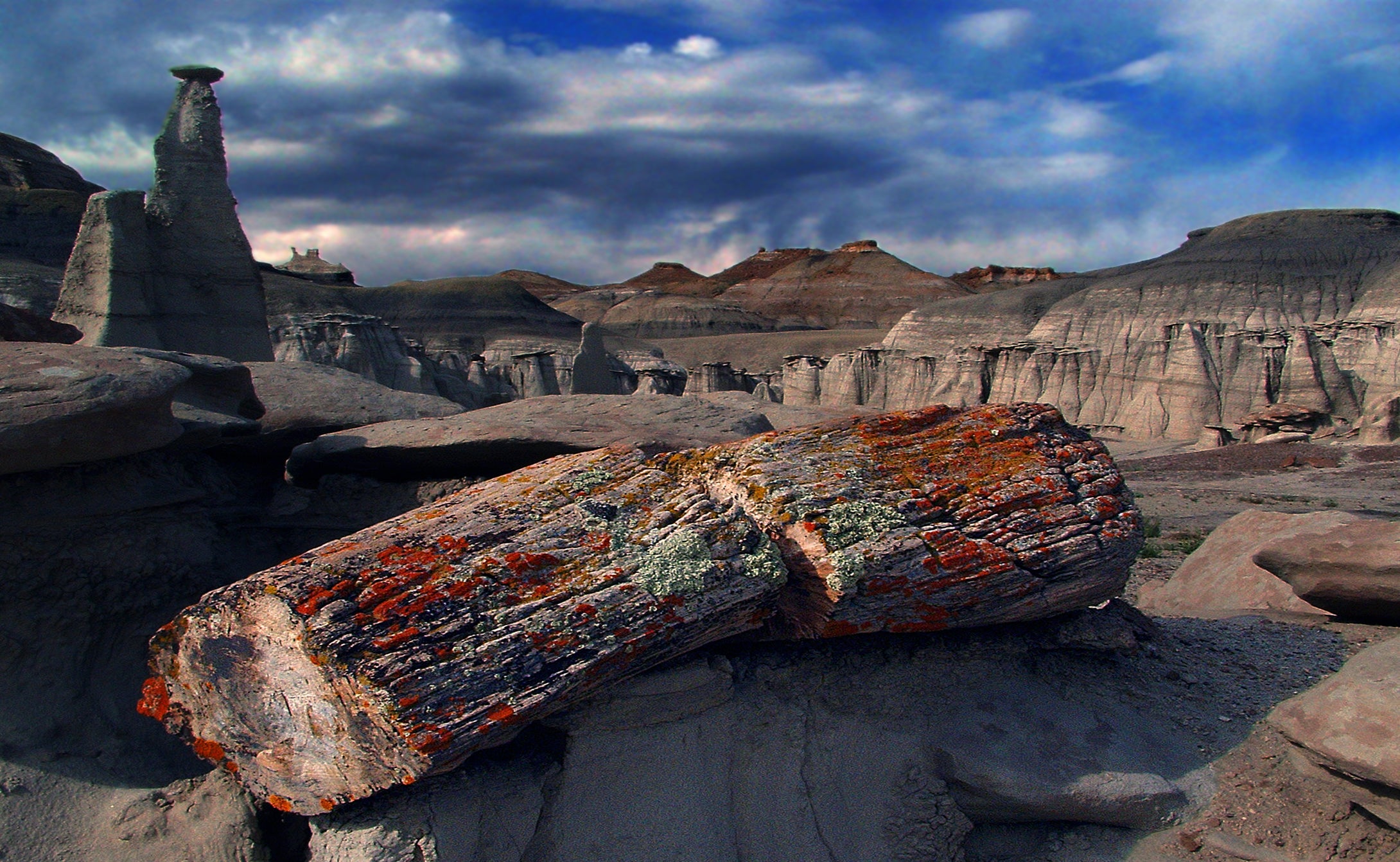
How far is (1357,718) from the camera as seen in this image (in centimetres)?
374

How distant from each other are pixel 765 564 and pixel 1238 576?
17.0 ft

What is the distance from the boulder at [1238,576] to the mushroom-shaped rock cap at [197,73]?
1554cm

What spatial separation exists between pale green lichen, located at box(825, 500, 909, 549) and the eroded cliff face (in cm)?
3146

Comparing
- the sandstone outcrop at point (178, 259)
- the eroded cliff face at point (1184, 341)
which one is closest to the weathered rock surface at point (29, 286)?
the sandstone outcrop at point (178, 259)

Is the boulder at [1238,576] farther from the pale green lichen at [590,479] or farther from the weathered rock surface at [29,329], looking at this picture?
the weathered rock surface at [29,329]

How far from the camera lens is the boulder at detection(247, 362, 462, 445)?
6512 mm

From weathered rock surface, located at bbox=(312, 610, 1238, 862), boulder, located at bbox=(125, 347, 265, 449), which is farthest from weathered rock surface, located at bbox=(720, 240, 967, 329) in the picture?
weathered rock surface, located at bbox=(312, 610, 1238, 862)

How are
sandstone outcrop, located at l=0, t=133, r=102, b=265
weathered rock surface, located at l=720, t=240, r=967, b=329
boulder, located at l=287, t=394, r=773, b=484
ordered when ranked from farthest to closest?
weathered rock surface, located at l=720, t=240, r=967, b=329, sandstone outcrop, located at l=0, t=133, r=102, b=265, boulder, located at l=287, t=394, r=773, b=484

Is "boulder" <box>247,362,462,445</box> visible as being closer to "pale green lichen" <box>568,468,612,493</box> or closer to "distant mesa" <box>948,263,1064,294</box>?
"pale green lichen" <box>568,468,612,493</box>

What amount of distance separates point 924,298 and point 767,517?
10803 cm

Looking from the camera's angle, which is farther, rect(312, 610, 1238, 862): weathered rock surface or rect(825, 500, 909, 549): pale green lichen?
rect(825, 500, 909, 549): pale green lichen

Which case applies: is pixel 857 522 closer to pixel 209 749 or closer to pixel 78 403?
pixel 209 749

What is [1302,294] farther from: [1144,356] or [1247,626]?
[1247,626]

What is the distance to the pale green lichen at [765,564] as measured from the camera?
381 centimetres
